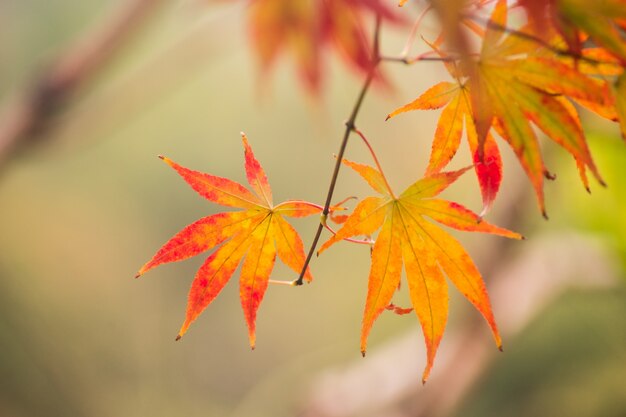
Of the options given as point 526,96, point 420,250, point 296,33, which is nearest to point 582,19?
point 526,96

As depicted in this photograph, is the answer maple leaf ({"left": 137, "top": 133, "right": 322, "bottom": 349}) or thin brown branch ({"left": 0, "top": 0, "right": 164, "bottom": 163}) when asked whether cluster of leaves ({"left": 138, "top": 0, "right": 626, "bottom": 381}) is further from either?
thin brown branch ({"left": 0, "top": 0, "right": 164, "bottom": 163})

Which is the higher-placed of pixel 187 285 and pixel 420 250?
pixel 420 250

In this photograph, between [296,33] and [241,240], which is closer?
[241,240]

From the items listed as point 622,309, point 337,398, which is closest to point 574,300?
point 622,309

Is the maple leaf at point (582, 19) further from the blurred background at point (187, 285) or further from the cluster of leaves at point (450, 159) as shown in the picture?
the blurred background at point (187, 285)

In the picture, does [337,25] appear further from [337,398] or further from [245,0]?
[337,398]

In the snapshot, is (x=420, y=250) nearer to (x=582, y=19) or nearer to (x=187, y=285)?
(x=582, y=19)

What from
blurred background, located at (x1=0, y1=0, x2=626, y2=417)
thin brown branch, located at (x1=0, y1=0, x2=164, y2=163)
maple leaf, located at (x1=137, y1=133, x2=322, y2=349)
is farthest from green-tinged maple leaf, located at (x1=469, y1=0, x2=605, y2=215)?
blurred background, located at (x1=0, y1=0, x2=626, y2=417)
